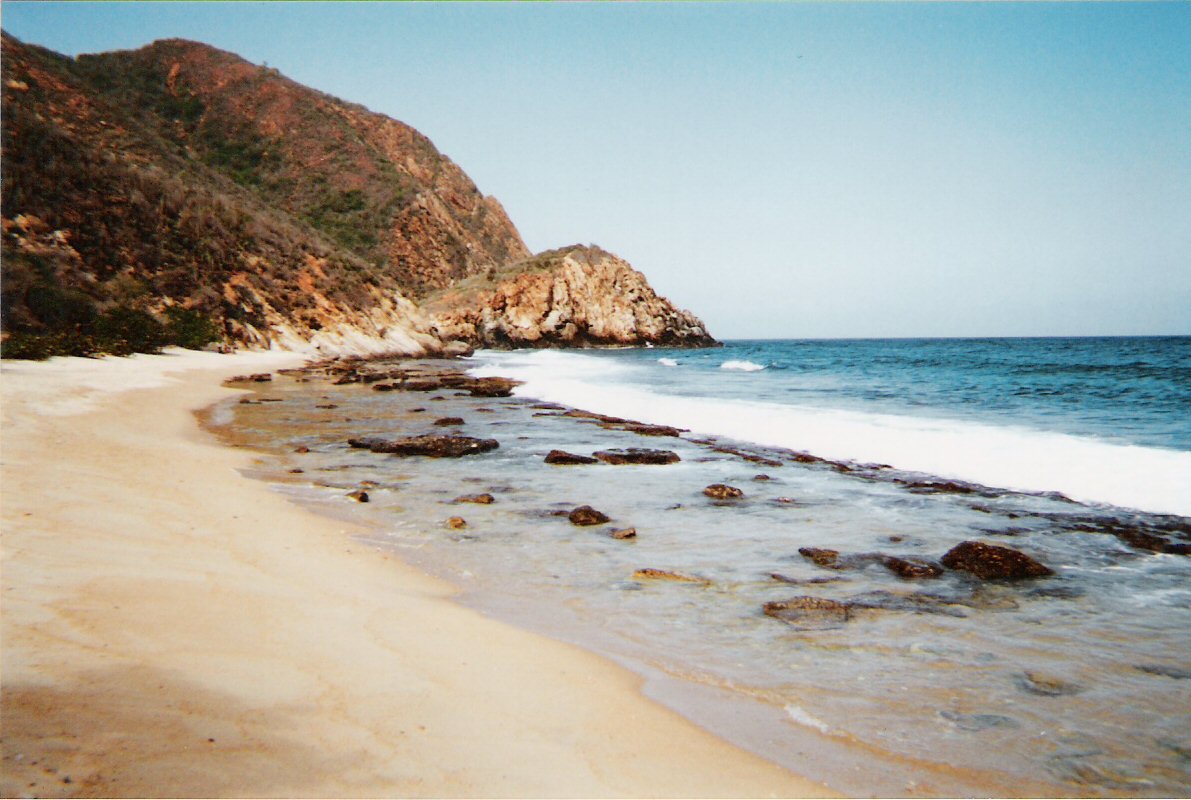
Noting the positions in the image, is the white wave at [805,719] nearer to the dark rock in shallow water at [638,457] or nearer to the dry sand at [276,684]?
the dry sand at [276,684]

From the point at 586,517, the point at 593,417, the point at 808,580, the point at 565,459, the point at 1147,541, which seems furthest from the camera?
the point at 593,417

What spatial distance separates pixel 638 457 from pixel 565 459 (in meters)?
1.25

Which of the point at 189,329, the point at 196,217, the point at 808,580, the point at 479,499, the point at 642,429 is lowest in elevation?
the point at 479,499

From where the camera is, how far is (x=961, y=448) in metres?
12.6

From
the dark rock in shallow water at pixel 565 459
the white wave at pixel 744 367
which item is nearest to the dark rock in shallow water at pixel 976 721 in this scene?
the dark rock in shallow water at pixel 565 459

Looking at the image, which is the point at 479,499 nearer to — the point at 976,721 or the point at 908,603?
the point at 908,603

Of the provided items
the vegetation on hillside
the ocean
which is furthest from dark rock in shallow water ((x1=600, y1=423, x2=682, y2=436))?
the vegetation on hillside

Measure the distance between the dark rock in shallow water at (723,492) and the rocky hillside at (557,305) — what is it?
60.7 metres

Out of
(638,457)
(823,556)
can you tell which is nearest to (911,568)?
(823,556)

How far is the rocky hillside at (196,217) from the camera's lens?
982 inches

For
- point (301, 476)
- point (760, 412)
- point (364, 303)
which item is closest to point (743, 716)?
point (301, 476)

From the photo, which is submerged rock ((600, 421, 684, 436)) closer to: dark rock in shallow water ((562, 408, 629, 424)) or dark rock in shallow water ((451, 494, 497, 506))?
dark rock in shallow water ((562, 408, 629, 424))

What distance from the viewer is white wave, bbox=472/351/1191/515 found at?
9477 millimetres

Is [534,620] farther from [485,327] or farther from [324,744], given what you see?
[485,327]
